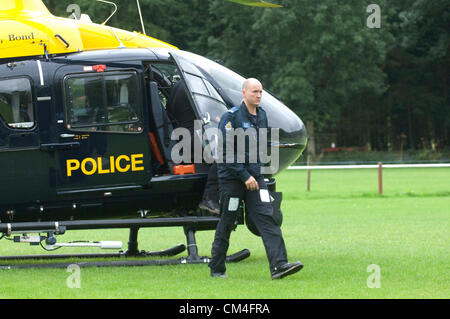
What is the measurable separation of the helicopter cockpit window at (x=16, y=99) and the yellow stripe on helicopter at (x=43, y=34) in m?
0.37

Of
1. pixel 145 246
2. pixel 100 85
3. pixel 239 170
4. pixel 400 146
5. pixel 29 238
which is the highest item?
pixel 100 85

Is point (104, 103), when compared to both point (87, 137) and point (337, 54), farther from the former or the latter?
point (337, 54)

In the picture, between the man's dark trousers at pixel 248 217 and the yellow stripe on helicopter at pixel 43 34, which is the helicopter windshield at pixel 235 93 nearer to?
the yellow stripe on helicopter at pixel 43 34

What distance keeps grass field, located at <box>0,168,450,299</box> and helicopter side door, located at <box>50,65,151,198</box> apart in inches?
41.6

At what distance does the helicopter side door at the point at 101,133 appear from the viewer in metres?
10.4

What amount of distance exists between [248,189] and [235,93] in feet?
7.60

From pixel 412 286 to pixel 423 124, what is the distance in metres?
50.5

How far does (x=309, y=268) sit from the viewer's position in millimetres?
10000

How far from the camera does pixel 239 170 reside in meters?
8.91

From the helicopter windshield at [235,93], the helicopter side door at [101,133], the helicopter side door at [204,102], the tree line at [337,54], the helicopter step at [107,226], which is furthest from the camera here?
the tree line at [337,54]

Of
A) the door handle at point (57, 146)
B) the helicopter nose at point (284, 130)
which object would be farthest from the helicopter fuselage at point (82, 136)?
the helicopter nose at point (284, 130)

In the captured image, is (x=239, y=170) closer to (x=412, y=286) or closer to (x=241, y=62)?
(x=412, y=286)

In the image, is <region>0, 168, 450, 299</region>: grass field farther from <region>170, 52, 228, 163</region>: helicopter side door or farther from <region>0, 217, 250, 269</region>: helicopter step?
<region>170, 52, 228, 163</region>: helicopter side door

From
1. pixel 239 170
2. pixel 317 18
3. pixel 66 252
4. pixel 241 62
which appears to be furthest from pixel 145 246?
pixel 241 62
